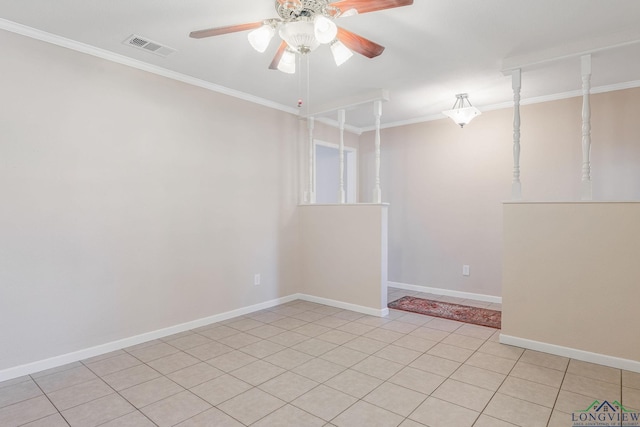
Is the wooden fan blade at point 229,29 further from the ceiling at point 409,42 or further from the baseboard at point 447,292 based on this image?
the baseboard at point 447,292

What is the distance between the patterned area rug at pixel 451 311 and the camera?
3.79m

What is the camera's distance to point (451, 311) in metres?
4.11

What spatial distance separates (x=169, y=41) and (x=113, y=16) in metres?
0.42

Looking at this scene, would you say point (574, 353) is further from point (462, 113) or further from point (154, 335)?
point (154, 335)

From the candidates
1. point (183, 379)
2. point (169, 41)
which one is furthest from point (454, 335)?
point (169, 41)

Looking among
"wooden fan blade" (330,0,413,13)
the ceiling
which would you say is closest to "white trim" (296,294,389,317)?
the ceiling

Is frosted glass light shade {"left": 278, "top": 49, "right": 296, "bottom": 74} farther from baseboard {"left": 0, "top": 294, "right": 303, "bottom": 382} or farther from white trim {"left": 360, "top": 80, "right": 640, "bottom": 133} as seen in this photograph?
white trim {"left": 360, "top": 80, "right": 640, "bottom": 133}

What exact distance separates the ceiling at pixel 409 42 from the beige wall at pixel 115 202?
0.35 m

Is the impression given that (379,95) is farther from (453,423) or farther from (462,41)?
(453,423)

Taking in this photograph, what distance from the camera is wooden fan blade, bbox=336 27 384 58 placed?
212 centimetres

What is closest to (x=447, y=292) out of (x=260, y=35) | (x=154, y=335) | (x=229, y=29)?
(x=154, y=335)

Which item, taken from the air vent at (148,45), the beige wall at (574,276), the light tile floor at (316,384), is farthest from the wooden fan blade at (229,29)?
the beige wall at (574,276)

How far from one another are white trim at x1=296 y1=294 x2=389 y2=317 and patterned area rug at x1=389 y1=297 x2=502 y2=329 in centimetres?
40

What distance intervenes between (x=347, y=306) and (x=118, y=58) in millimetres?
3414
